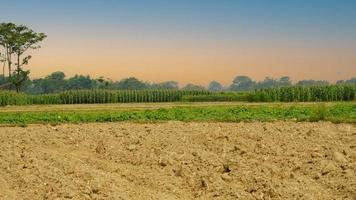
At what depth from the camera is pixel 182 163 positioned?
40.2 ft

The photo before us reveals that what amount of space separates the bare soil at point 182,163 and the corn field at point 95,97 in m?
26.5

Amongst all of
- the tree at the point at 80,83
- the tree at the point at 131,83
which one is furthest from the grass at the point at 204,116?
the tree at the point at 131,83

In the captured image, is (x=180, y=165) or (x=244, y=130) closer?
(x=180, y=165)

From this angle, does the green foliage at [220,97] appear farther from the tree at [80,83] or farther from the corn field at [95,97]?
the tree at [80,83]

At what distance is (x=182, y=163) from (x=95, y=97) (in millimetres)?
33734

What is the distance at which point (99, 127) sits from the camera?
1766cm

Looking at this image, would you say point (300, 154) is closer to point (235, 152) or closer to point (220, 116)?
point (235, 152)

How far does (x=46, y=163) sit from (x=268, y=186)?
5036 mm

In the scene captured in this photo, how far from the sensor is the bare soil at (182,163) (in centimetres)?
1034

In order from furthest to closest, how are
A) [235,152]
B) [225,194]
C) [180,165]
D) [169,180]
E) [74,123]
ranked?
[74,123] < [235,152] < [180,165] < [169,180] < [225,194]

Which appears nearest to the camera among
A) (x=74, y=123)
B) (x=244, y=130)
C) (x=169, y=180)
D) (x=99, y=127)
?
(x=169, y=180)

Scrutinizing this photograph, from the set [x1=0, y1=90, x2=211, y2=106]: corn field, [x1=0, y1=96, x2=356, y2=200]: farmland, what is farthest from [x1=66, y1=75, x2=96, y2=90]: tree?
[x1=0, y1=96, x2=356, y2=200]: farmland

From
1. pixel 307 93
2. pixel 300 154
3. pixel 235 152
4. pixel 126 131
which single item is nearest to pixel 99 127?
pixel 126 131

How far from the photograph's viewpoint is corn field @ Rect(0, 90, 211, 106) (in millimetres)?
41906
